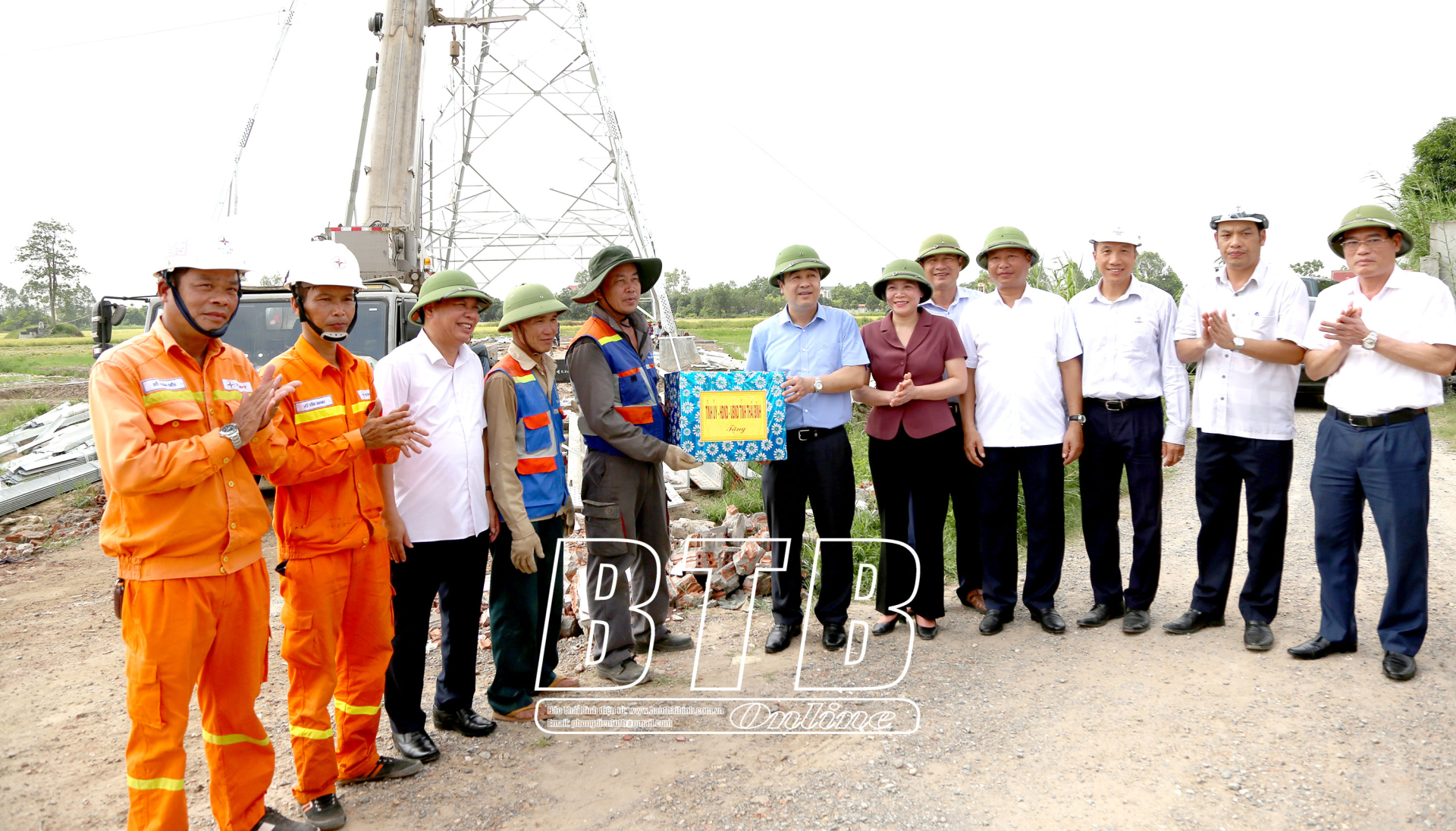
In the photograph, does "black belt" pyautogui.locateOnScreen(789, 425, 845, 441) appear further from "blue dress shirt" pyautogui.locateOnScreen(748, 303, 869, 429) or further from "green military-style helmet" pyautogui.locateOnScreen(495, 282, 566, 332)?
"green military-style helmet" pyautogui.locateOnScreen(495, 282, 566, 332)

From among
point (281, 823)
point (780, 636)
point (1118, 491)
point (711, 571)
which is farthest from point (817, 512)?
point (281, 823)

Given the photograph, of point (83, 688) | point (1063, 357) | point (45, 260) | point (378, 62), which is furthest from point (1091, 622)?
point (45, 260)

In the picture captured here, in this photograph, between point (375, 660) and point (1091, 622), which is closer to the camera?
point (375, 660)

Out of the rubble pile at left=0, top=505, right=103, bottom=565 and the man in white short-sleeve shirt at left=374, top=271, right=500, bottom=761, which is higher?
the man in white short-sleeve shirt at left=374, top=271, right=500, bottom=761

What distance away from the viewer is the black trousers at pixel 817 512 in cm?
463

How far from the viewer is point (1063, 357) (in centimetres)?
478

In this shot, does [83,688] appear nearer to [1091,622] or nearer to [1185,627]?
[1091,622]

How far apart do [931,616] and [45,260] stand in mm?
81599

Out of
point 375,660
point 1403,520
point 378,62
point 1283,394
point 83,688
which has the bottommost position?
point 83,688

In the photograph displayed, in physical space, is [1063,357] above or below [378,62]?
below

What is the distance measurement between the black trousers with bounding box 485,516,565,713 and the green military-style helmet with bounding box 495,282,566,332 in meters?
0.89

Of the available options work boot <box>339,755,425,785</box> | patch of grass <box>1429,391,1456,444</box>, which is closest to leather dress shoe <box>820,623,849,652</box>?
work boot <box>339,755,425,785</box>

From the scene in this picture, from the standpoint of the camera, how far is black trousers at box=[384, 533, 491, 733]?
3.59 m

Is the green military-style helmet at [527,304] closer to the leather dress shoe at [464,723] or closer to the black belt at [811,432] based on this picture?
the black belt at [811,432]
